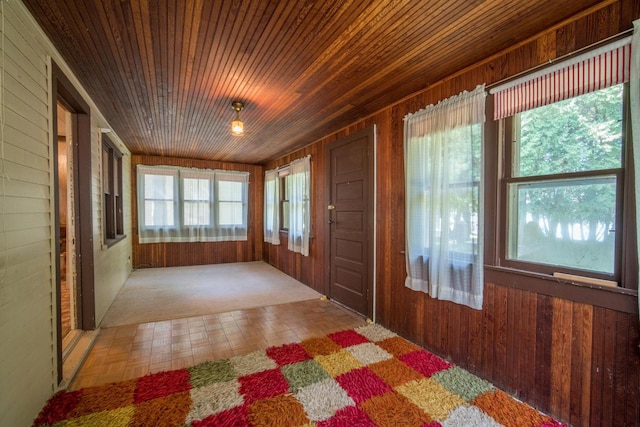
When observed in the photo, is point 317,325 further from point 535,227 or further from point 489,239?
point 535,227

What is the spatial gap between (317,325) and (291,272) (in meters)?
2.37

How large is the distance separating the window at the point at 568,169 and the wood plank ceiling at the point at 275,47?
38 centimetres

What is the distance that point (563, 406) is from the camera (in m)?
1.70

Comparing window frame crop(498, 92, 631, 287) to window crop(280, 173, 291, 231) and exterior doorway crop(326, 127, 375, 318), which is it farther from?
window crop(280, 173, 291, 231)

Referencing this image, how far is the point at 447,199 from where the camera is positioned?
7.49ft

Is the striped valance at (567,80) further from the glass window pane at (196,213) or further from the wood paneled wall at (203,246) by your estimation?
the glass window pane at (196,213)

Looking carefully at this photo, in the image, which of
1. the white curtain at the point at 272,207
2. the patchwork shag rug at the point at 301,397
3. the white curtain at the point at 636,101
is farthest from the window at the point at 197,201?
the white curtain at the point at 636,101

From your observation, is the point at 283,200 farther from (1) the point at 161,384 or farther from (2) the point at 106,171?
(1) the point at 161,384

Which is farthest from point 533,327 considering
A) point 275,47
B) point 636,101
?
point 275,47

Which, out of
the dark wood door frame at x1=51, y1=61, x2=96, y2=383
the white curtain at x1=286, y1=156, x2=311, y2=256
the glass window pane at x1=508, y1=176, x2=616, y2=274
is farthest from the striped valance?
the dark wood door frame at x1=51, y1=61, x2=96, y2=383

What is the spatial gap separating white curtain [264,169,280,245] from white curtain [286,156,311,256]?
0.77m

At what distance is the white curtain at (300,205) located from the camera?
4.66m

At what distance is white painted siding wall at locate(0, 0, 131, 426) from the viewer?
1.40 metres

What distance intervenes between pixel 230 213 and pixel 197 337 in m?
4.17
